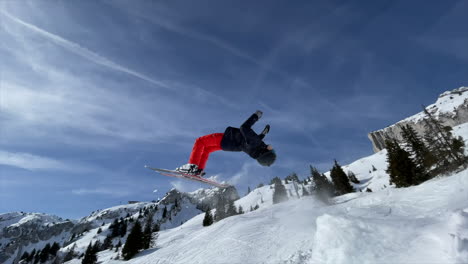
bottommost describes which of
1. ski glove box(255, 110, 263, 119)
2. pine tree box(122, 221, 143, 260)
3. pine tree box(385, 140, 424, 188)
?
pine tree box(122, 221, 143, 260)

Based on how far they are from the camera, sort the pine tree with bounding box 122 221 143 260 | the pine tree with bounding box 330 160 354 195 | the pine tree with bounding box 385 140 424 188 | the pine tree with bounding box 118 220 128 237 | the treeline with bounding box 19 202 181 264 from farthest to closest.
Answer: the pine tree with bounding box 118 220 128 237
the pine tree with bounding box 330 160 354 195
the treeline with bounding box 19 202 181 264
the pine tree with bounding box 122 221 143 260
the pine tree with bounding box 385 140 424 188

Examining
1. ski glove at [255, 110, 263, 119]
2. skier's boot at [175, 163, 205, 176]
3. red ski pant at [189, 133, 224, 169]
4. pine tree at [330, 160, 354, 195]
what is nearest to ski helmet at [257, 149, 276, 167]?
ski glove at [255, 110, 263, 119]

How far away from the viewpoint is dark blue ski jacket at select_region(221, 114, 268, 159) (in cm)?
925

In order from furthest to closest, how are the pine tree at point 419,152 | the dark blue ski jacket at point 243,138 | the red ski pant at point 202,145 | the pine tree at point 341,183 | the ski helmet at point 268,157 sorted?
1. the pine tree at point 341,183
2. the pine tree at point 419,152
3. the ski helmet at point 268,157
4. the red ski pant at point 202,145
5. the dark blue ski jacket at point 243,138

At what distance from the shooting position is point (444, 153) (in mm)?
31797

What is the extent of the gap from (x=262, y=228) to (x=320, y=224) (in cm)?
978

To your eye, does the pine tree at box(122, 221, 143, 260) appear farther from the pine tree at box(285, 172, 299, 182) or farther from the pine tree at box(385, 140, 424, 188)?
the pine tree at box(285, 172, 299, 182)

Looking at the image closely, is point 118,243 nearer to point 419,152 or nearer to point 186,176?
point 186,176

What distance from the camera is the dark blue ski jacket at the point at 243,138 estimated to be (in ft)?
30.3

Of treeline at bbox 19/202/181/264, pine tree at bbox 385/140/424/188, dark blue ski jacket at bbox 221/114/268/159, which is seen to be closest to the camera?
dark blue ski jacket at bbox 221/114/268/159

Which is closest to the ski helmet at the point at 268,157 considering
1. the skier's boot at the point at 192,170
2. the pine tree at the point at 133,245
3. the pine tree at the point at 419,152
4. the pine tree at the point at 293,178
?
the skier's boot at the point at 192,170

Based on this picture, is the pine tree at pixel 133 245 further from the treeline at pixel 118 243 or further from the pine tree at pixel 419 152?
the pine tree at pixel 419 152

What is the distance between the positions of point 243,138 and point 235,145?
0.48 m

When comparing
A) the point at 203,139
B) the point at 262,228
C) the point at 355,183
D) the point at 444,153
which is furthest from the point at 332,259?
the point at 355,183
